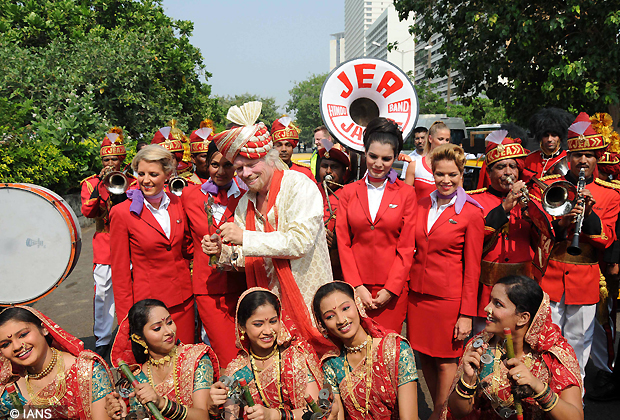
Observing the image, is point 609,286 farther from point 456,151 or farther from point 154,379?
point 154,379

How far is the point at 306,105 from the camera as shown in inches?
3428

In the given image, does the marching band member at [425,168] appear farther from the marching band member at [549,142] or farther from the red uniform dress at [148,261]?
the red uniform dress at [148,261]

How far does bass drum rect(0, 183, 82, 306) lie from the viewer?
151 inches

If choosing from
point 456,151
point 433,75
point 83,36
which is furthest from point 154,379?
point 83,36

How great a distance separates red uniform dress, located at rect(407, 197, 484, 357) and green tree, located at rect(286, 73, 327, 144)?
79.4 metres

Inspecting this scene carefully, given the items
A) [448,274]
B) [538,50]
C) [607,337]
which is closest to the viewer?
[448,274]

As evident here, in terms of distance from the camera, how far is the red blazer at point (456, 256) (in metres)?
3.47

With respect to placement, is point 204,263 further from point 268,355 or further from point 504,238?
point 504,238

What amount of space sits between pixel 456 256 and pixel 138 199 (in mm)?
2425

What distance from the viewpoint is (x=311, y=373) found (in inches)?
114

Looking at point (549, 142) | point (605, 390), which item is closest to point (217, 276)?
point (605, 390)

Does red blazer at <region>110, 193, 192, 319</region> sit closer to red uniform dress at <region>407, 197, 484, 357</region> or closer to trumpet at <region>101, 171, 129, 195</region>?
trumpet at <region>101, 171, 129, 195</region>

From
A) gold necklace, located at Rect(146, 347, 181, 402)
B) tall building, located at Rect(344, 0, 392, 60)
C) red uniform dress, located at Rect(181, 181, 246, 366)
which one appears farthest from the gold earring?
tall building, located at Rect(344, 0, 392, 60)

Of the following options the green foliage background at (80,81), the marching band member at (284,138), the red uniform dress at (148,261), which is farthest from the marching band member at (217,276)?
the green foliage background at (80,81)
